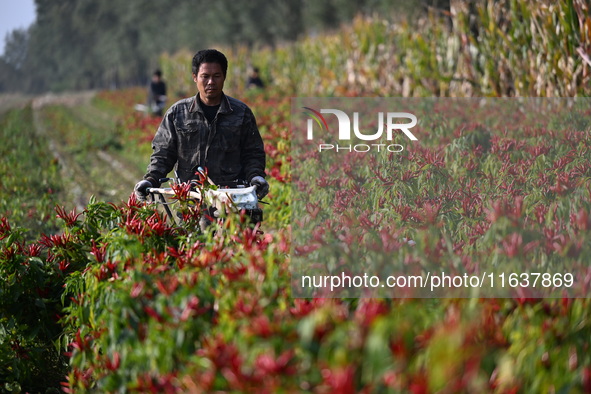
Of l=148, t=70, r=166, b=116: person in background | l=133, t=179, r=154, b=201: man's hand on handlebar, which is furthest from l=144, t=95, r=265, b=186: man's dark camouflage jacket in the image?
l=148, t=70, r=166, b=116: person in background

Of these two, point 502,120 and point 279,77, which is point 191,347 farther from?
point 279,77

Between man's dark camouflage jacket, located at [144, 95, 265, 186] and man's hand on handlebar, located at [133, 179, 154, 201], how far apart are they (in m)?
0.13

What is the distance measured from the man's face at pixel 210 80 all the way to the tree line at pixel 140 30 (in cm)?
1970

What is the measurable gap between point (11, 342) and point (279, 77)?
23.7 m

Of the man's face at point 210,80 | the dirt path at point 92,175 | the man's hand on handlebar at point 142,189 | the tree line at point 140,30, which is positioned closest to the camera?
the man's hand on handlebar at point 142,189

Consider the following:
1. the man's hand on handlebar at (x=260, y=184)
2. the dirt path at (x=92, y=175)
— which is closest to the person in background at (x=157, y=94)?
the dirt path at (x=92, y=175)

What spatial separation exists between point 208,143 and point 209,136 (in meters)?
0.05

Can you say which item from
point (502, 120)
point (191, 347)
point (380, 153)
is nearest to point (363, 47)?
point (502, 120)

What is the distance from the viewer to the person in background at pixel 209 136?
4258 millimetres

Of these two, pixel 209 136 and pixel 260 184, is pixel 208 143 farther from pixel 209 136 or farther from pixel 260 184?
pixel 260 184

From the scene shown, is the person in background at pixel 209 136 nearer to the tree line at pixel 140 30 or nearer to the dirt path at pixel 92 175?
the dirt path at pixel 92 175

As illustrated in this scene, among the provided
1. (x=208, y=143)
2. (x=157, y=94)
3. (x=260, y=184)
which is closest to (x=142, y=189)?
(x=208, y=143)

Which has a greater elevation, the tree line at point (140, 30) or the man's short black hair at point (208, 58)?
the tree line at point (140, 30)

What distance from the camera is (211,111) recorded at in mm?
4371
